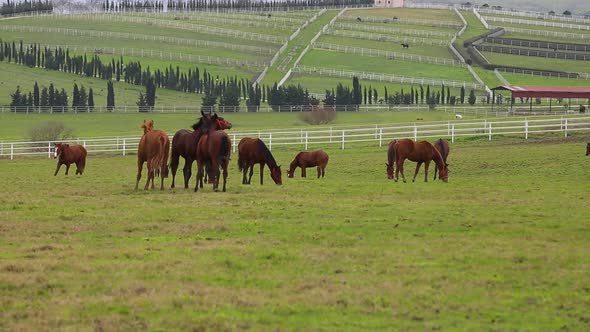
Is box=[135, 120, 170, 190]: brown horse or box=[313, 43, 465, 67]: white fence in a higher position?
box=[313, 43, 465, 67]: white fence

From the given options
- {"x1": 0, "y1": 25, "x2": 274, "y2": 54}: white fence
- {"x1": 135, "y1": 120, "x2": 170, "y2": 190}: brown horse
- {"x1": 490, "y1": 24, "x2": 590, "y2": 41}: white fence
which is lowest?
{"x1": 135, "y1": 120, "x2": 170, "y2": 190}: brown horse

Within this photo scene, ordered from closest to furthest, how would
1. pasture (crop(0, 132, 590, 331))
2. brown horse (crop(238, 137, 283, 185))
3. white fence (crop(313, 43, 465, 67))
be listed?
pasture (crop(0, 132, 590, 331))
brown horse (crop(238, 137, 283, 185))
white fence (crop(313, 43, 465, 67))

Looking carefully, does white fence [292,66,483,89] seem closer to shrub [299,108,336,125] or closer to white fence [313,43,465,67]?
white fence [313,43,465,67]

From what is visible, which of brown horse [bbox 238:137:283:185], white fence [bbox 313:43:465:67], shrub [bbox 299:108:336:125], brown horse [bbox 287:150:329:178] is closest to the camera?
brown horse [bbox 238:137:283:185]

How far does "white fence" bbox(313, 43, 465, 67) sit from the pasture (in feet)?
398

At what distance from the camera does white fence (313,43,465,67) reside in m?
148

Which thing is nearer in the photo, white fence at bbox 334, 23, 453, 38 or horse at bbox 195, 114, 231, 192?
horse at bbox 195, 114, 231, 192

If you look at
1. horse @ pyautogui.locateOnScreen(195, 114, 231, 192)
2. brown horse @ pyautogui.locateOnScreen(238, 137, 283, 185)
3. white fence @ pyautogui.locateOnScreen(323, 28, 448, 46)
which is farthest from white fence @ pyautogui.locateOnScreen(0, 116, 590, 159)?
white fence @ pyautogui.locateOnScreen(323, 28, 448, 46)

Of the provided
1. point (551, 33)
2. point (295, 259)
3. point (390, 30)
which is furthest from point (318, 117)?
point (551, 33)

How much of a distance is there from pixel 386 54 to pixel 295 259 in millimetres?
139245

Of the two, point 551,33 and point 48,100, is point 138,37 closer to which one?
point 551,33

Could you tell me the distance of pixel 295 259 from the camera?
16297 millimetres

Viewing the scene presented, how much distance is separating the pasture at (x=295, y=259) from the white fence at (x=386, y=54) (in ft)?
398

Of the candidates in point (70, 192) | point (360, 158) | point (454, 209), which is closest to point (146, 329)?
point (454, 209)
